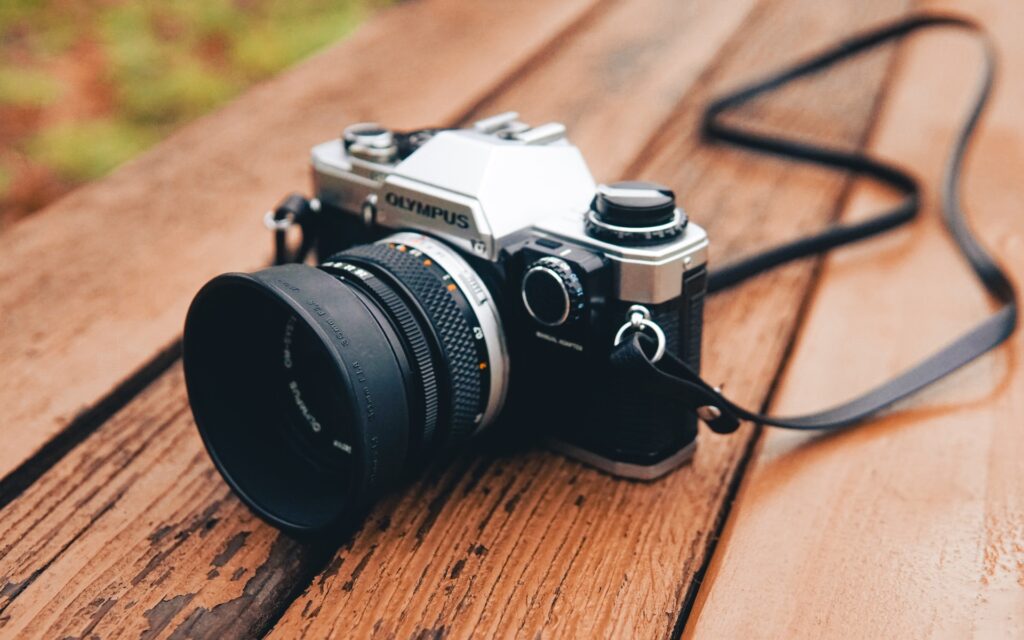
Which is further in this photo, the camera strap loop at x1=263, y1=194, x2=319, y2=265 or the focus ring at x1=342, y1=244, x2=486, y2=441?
the camera strap loop at x1=263, y1=194, x2=319, y2=265

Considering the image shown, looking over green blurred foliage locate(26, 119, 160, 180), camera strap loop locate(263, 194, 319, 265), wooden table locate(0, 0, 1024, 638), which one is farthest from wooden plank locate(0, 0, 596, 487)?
green blurred foliage locate(26, 119, 160, 180)

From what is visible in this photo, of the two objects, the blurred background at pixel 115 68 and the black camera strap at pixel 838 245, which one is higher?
the black camera strap at pixel 838 245

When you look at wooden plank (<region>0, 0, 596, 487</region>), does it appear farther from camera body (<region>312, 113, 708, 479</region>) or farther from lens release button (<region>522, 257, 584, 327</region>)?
lens release button (<region>522, 257, 584, 327</region>)

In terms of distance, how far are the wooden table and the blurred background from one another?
1.92 ft

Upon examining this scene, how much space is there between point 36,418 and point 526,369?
1.29 feet

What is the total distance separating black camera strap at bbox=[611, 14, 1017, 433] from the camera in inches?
28.5

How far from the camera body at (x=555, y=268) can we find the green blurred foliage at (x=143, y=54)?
119 centimetres

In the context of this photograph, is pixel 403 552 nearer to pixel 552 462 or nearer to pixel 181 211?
pixel 552 462

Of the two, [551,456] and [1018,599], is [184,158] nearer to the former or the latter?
[551,456]

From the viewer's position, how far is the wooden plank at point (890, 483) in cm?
64

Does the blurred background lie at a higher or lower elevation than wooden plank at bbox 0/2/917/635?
lower

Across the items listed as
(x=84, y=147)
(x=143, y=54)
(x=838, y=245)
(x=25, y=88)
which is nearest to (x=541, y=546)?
(x=838, y=245)

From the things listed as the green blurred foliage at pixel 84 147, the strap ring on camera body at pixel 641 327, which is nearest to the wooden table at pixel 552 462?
the strap ring on camera body at pixel 641 327

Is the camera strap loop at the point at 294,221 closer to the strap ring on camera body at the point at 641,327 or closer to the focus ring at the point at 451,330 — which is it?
the focus ring at the point at 451,330
